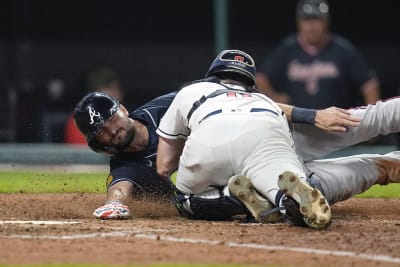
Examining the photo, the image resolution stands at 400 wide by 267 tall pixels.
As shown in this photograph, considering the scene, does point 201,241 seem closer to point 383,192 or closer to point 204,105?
point 204,105

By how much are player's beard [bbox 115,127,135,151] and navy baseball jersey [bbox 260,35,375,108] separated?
488cm

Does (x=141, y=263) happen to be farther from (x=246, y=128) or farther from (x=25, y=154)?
(x=25, y=154)

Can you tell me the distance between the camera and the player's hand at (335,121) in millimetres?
6414

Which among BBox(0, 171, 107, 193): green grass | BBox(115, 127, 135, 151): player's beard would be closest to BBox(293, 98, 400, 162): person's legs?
BBox(115, 127, 135, 151): player's beard

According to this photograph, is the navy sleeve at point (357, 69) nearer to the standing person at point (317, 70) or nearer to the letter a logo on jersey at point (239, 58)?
the standing person at point (317, 70)

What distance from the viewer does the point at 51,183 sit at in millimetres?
9359

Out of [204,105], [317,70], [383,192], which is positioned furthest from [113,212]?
[317,70]

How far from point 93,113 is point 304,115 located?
135cm

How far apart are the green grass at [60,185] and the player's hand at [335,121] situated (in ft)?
7.87

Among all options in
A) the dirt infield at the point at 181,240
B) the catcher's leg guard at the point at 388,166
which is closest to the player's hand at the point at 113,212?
the dirt infield at the point at 181,240

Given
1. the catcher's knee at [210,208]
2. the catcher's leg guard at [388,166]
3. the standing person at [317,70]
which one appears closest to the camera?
the catcher's knee at [210,208]

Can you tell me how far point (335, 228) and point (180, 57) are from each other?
9.45 meters

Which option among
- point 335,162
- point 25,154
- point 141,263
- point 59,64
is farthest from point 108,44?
point 141,263

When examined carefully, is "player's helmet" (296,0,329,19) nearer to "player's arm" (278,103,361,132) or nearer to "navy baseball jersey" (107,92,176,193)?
"navy baseball jersey" (107,92,176,193)
